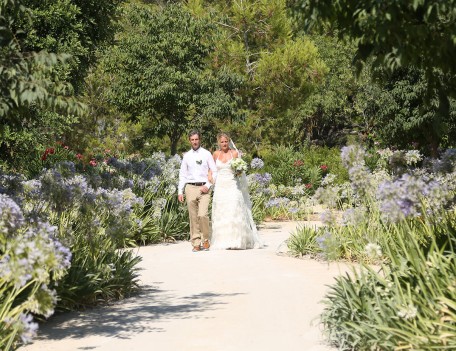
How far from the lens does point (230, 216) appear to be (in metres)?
13.8

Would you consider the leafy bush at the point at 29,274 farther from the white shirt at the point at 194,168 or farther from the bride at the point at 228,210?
the bride at the point at 228,210

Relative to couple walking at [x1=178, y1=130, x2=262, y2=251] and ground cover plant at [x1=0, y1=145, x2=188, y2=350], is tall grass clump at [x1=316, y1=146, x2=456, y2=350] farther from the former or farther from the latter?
couple walking at [x1=178, y1=130, x2=262, y2=251]

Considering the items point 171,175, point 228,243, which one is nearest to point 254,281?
point 228,243

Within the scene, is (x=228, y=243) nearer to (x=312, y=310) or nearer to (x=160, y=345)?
(x=312, y=310)

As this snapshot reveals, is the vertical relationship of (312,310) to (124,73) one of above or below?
below

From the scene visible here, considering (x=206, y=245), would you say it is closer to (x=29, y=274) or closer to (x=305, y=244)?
(x=305, y=244)

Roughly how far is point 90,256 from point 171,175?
735cm

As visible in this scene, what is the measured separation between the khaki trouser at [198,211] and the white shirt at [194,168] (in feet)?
0.42

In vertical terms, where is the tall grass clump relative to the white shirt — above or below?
below

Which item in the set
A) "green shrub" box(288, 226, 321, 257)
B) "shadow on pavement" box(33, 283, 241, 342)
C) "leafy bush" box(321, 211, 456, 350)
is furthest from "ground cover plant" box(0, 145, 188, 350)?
"green shrub" box(288, 226, 321, 257)

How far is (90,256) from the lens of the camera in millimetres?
8359

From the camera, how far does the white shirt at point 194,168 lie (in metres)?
13.5

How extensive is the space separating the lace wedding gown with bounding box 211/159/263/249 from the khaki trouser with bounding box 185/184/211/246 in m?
0.29

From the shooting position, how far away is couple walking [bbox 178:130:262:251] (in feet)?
44.3
